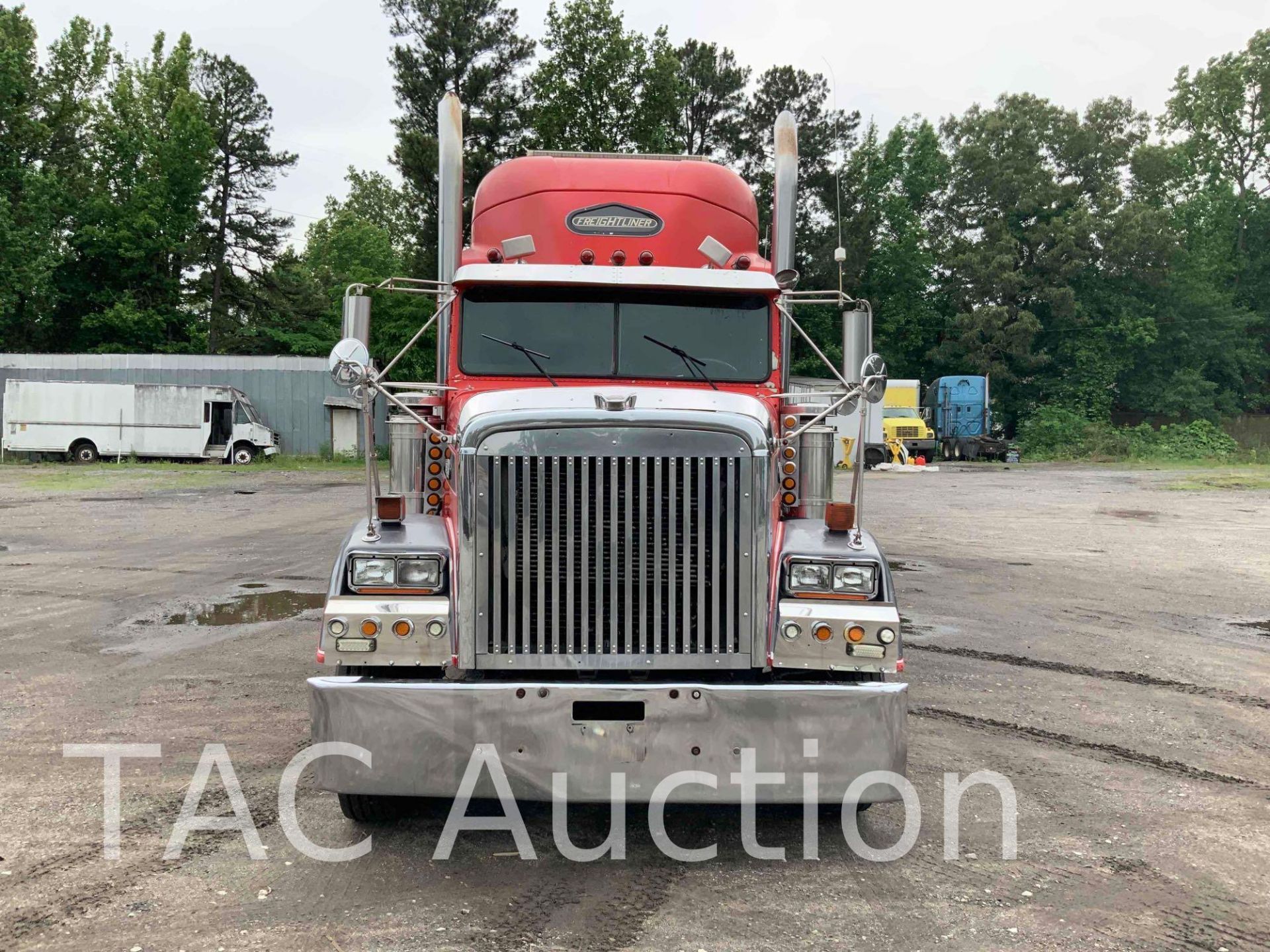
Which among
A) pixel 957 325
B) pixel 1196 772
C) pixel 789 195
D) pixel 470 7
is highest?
pixel 470 7

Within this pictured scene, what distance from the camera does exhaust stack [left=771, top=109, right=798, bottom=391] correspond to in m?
7.47

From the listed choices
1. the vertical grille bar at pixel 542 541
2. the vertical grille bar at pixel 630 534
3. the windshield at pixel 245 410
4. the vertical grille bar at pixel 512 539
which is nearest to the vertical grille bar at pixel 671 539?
the vertical grille bar at pixel 630 534

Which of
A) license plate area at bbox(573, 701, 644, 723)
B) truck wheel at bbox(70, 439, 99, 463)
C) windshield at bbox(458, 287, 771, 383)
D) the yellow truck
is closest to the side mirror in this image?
windshield at bbox(458, 287, 771, 383)

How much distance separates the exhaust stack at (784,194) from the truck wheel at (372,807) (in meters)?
4.18

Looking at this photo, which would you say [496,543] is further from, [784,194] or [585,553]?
[784,194]

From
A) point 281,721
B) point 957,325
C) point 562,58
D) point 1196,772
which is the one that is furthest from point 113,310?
point 1196,772

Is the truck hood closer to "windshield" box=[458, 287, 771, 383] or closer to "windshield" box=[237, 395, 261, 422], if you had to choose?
"windshield" box=[458, 287, 771, 383]

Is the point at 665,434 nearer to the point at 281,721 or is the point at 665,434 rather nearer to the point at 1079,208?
the point at 281,721

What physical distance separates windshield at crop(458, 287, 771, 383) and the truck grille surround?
5.34 feet

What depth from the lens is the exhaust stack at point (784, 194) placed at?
24.5ft

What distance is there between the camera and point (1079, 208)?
52.0 meters

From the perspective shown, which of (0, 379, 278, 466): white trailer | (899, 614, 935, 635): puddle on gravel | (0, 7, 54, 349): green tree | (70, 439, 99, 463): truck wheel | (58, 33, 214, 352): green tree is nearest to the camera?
(899, 614, 935, 635): puddle on gravel

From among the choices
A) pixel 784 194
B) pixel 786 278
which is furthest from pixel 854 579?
pixel 784 194

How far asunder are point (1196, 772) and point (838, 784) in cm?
264
